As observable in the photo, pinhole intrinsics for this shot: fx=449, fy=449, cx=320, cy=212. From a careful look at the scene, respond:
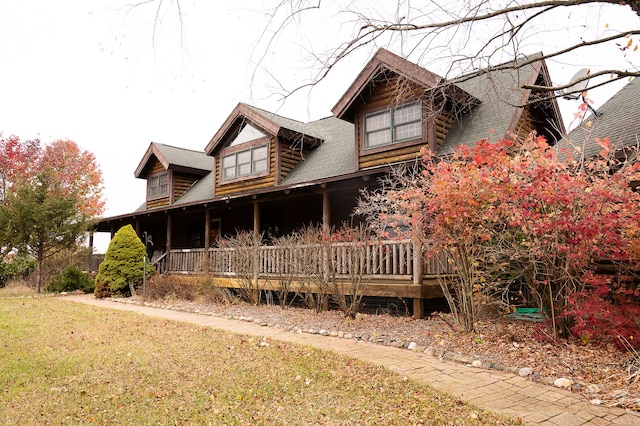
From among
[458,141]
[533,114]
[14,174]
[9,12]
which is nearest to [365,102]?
[458,141]

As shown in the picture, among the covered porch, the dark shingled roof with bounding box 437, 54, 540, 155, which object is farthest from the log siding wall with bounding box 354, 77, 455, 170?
the covered porch

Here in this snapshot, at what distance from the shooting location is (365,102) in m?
13.6

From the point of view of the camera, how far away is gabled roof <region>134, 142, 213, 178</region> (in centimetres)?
2127

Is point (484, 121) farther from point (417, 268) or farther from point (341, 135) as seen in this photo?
point (341, 135)

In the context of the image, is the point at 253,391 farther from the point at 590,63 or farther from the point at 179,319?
the point at 179,319

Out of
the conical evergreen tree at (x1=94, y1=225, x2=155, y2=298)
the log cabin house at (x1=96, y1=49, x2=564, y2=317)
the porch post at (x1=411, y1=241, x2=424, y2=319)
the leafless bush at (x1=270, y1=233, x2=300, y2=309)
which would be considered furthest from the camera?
the conical evergreen tree at (x1=94, y1=225, x2=155, y2=298)

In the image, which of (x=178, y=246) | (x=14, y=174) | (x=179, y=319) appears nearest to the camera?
(x=179, y=319)

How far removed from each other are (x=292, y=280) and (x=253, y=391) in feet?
21.6

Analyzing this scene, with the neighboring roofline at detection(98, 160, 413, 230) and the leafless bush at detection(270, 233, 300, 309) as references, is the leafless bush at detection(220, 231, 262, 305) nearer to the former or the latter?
the leafless bush at detection(270, 233, 300, 309)

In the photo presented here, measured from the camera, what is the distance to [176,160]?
21.7m

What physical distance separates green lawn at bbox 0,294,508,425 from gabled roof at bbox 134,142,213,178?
14.3 metres

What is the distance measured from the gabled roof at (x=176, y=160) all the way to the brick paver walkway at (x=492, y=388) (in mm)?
15545

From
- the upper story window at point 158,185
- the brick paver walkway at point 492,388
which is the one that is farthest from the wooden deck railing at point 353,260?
the upper story window at point 158,185

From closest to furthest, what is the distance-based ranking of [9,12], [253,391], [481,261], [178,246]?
1. [9,12]
2. [253,391]
3. [481,261]
4. [178,246]
